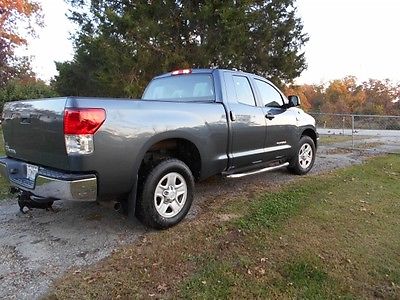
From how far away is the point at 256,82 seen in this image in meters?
5.31

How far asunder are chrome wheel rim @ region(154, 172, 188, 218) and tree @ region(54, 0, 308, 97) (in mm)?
9893

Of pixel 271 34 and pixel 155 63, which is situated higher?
pixel 271 34

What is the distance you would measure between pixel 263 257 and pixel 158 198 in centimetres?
123

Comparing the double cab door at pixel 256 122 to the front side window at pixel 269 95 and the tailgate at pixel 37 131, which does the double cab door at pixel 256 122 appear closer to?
the front side window at pixel 269 95

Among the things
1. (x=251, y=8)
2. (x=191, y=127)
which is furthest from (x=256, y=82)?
(x=251, y=8)

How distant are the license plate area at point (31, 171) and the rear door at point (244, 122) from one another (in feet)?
7.54

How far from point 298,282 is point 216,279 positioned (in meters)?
0.66

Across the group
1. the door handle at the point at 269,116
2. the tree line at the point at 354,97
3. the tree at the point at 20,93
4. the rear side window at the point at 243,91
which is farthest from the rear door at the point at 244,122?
the tree line at the point at 354,97

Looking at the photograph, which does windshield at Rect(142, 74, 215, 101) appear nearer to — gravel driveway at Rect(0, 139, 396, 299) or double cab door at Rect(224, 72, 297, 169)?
double cab door at Rect(224, 72, 297, 169)

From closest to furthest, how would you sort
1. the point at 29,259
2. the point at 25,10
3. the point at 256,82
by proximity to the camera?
the point at 29,259 < the point at 256,82 < the point at 25,10

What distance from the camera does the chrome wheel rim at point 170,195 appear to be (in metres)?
3.65

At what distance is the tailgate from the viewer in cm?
303

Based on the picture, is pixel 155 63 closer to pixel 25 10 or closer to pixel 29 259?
pixel 29 259

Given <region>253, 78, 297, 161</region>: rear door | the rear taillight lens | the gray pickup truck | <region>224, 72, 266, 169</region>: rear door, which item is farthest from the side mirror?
the rear taillight lens
